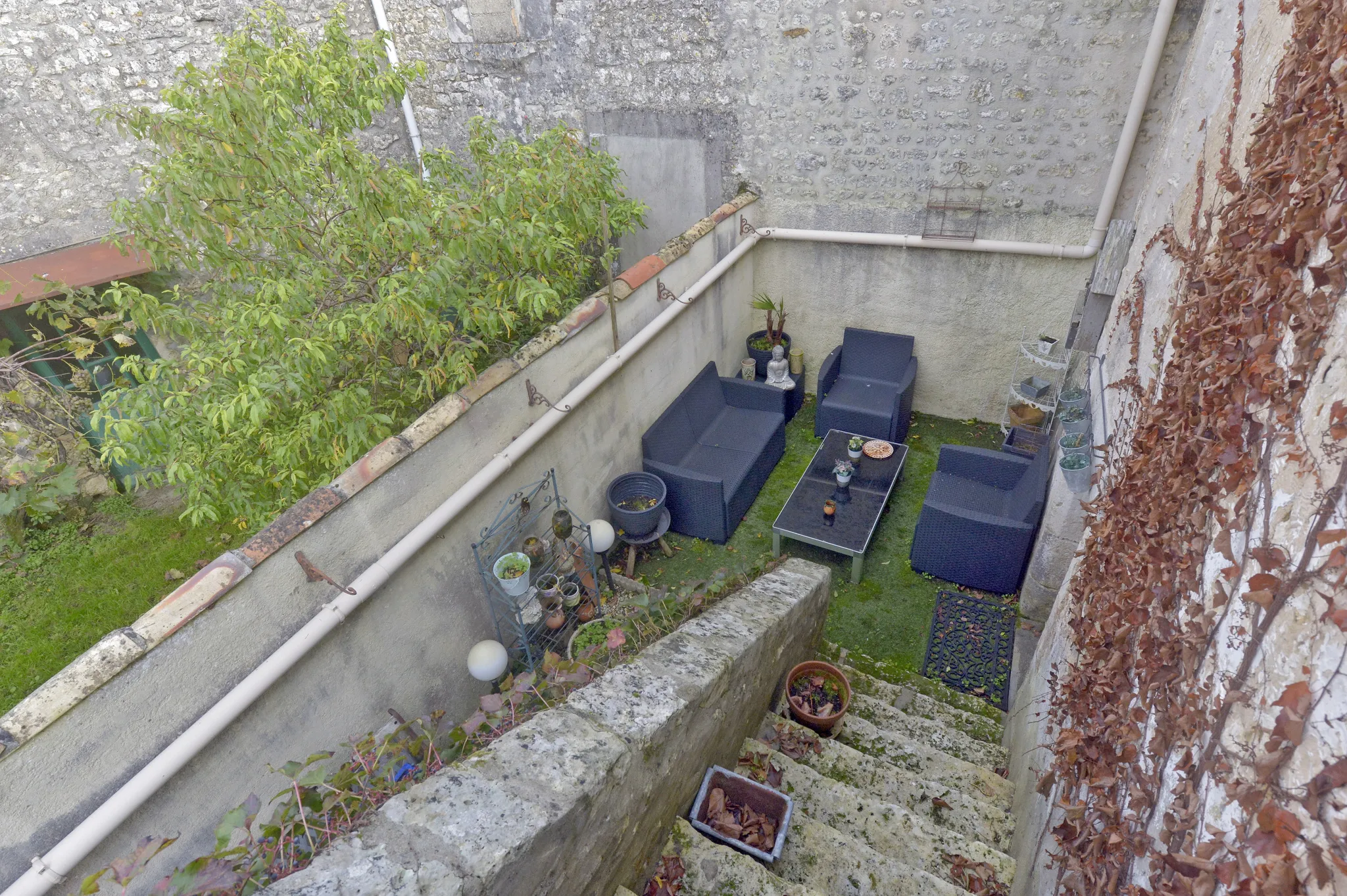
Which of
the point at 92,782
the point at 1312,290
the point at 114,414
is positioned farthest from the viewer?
the point at 114,414

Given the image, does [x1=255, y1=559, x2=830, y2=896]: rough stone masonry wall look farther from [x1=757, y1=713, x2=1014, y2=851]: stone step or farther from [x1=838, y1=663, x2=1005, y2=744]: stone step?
[x1=838, y1=663, x2=1005, y2=744]: stone step

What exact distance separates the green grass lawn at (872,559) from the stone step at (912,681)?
0.11 metres

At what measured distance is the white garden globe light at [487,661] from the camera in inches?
157

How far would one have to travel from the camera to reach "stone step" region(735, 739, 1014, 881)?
2732 mm

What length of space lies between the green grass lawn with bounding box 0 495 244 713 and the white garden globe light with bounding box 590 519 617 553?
351cm

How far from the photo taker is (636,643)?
2920mm

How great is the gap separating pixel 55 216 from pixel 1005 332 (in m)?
8.85

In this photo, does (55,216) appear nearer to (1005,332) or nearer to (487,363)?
(487,363)

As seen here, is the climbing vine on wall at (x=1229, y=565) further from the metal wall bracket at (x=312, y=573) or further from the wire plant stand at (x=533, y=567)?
the metal wall bracket at (x=312, y=573)

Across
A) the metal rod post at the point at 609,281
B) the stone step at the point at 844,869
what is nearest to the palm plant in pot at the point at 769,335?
the metal rod post at the point at 609,281

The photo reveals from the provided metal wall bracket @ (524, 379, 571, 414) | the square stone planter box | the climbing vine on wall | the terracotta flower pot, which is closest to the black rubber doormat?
the terracotta flower pot

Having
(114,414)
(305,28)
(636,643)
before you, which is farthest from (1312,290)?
(305,28)

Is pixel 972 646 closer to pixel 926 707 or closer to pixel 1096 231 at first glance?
pixel 926 707

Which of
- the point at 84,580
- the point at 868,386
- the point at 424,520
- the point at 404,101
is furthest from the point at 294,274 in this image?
the point at 868,386
